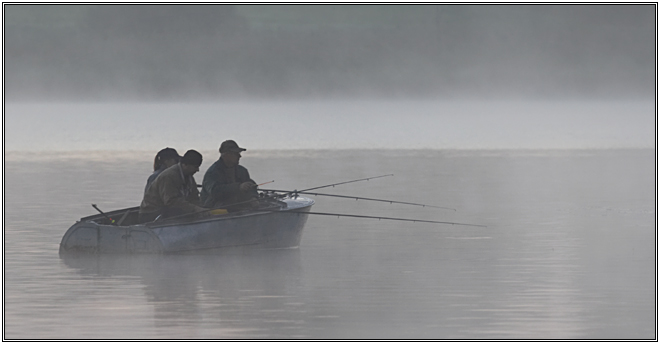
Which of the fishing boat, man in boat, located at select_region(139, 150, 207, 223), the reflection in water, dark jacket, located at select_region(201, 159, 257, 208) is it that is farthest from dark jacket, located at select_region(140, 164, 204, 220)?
the reflection in water

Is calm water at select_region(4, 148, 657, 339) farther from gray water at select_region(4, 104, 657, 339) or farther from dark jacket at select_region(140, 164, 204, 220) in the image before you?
dark jacket at select_region(140, 164, 204, 220)

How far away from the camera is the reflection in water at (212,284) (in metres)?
11.2

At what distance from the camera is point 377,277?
13523 mm

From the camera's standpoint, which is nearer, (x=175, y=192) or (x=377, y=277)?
(x=377, y=277)

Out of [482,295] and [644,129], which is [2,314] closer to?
[482,295]

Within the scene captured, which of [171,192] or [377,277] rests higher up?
[171,192]

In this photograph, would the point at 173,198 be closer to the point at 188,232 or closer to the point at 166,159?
the point at 188,232

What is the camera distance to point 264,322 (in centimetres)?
1116

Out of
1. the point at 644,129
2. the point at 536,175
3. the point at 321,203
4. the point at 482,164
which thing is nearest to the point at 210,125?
the point at 644,129

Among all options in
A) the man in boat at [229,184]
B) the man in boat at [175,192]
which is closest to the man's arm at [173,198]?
the man in boat at [175,192]

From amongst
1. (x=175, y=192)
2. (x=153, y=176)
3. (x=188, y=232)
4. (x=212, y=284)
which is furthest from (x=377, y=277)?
(x=153, y=176)

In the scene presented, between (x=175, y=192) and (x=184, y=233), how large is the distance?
17.0 inches

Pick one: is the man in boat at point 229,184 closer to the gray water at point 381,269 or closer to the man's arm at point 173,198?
the man's arm at point 173,198

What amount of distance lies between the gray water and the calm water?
2 cm
